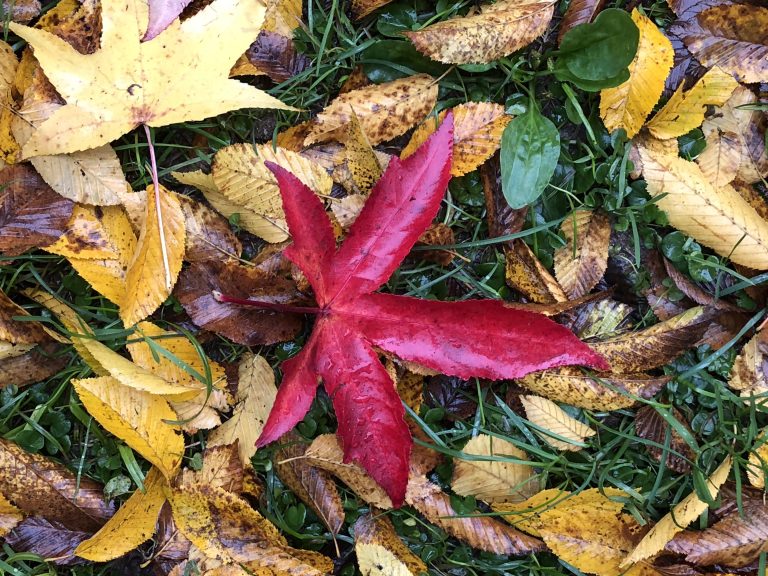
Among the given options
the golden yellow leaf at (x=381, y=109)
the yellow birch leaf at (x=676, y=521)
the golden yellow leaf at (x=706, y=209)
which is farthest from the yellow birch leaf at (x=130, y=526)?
the golden yellow leaf at (x=706, y=209)

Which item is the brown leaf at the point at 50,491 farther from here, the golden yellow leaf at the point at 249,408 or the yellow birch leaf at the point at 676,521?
the yellow birch leaf at the point at 676,521

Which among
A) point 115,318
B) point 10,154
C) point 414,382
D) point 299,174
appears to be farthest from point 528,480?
point 10,154

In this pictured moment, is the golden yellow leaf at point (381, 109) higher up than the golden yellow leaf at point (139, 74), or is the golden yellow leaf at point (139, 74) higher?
the golden yellow leaf at point (139, 74)

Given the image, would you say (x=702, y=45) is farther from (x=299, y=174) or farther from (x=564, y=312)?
(x=299, y=174)

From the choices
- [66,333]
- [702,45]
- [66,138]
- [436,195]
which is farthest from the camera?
A: [702,45]

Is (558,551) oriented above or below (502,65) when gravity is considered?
below

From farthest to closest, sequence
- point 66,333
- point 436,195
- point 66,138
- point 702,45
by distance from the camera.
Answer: point 702,45
point 66,333
point 66,138
point 436,195

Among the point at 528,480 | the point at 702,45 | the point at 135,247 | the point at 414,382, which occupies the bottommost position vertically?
the point at 528,480
